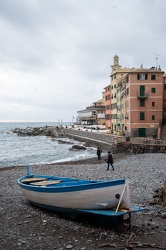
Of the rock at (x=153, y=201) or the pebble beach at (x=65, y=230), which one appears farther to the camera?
the rock at (x=153, y=201)

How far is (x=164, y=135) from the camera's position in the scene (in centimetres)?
4294

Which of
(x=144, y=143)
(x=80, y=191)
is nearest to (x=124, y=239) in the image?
(x=80, y=191)

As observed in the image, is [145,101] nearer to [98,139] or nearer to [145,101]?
[145,101]

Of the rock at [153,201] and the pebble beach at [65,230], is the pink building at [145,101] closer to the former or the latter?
the pebble beach at [65,230]

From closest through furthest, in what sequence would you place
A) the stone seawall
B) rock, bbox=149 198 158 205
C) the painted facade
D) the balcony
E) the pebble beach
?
the pebble beach, rock, bbox=149 198 158 205, the stone seawall, the balcony, the painted facade

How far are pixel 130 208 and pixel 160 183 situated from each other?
7.92 meters

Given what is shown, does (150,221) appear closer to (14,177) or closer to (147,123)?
(14,177)

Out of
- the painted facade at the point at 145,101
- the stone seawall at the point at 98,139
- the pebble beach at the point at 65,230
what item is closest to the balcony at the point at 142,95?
the painted facade at the point at 145,101

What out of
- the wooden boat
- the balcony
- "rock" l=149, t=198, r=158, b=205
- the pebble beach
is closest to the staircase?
the balcony

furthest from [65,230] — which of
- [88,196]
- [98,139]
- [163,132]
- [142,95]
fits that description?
[98,139]

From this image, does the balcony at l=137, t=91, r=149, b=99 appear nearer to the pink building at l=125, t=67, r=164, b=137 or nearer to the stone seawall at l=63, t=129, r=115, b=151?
the pink building at l=125, t=67, r=164, b=137

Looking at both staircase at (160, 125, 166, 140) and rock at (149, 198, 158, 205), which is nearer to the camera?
rock at (149, 198, 158, 205)

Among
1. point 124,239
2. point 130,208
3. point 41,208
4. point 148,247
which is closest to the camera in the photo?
point 148,247

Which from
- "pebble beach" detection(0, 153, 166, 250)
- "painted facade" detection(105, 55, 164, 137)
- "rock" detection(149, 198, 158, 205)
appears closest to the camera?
"pebble beach" detection(0, 153, 166, 250)
